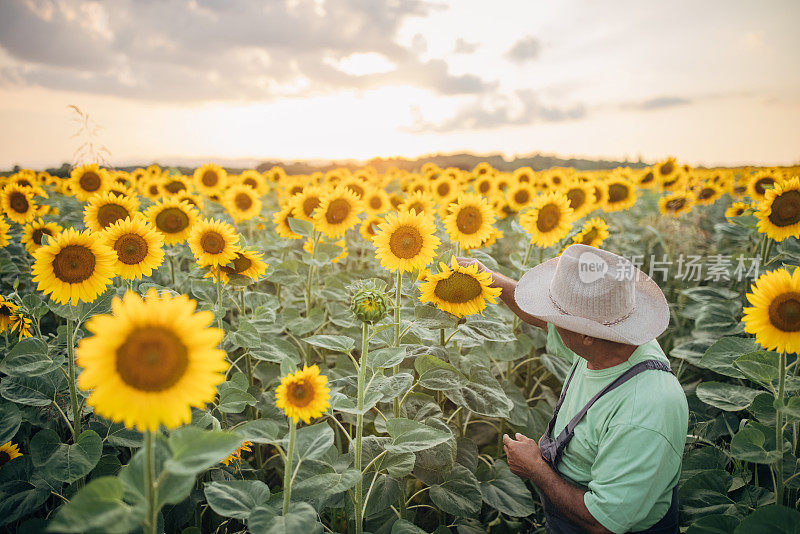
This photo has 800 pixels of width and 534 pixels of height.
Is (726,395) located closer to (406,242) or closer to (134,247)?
(406,242)

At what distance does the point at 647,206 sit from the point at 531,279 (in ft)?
20.9

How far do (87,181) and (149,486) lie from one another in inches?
224

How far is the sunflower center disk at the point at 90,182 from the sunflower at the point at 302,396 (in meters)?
5.41

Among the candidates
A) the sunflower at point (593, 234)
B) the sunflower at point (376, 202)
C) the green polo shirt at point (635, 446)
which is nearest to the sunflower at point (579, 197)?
the sunflower at point (593, 234)

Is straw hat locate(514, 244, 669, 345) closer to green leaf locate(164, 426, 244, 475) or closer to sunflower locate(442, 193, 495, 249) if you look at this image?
sunflower locate(442, 193, 495, 249)

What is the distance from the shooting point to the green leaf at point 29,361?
2.10 meters

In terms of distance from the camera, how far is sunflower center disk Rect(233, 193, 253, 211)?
5.45m

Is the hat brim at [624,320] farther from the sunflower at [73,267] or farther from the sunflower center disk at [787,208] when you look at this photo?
the sunflower at [73,267]

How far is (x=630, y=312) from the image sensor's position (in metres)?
2.16

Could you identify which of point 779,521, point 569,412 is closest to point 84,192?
point 569,412

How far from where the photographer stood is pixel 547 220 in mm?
3941

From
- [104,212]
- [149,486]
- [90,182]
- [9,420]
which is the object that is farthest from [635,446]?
[90,182]

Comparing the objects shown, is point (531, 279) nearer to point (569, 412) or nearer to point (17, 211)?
point (569, 412)

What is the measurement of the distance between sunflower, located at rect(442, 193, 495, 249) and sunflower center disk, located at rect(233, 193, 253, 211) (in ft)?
9.57
